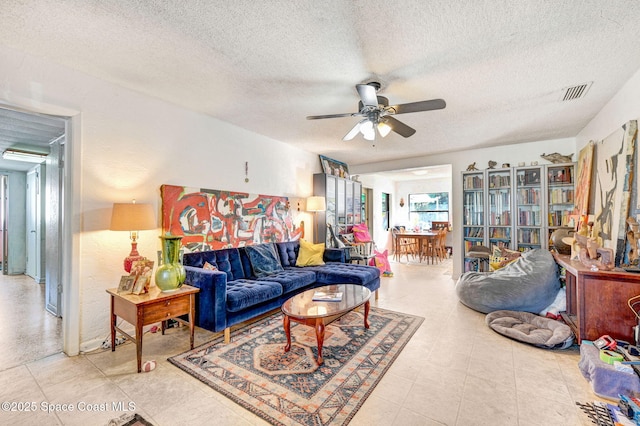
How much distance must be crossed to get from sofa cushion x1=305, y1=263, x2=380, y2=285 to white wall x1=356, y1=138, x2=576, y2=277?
7.88 ft

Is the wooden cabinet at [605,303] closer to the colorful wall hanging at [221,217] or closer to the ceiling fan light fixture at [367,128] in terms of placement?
the ceiling fan light fixture at [367,128]

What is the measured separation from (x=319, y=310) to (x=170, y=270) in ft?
4.60

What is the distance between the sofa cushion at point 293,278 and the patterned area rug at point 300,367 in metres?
0.45

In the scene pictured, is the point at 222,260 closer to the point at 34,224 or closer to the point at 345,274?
the point at 345,274

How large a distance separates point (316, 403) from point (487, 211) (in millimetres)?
4678

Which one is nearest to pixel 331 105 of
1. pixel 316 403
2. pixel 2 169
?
pixel 316 403

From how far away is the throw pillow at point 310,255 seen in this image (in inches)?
171

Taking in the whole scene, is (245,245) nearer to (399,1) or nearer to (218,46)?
(218,46)

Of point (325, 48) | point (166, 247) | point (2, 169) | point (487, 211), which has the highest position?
point (325, 48)

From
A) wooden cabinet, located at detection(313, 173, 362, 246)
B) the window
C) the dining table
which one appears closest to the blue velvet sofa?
wooden cabinet, located at detection(313, 173, 362, 246)

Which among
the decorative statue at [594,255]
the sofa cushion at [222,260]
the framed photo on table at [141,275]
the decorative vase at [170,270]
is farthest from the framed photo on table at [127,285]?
the decorative statue at [594,255]

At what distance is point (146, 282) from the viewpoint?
8.02 feet

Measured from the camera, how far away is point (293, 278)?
3.49 m

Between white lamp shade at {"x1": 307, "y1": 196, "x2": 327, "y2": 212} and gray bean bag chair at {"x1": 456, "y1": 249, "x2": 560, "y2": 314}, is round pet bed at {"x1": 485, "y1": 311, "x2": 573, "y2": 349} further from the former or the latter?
white lamp shade at {"x1": 307, "y1": 196, "x2": 327, "y2": 212}
